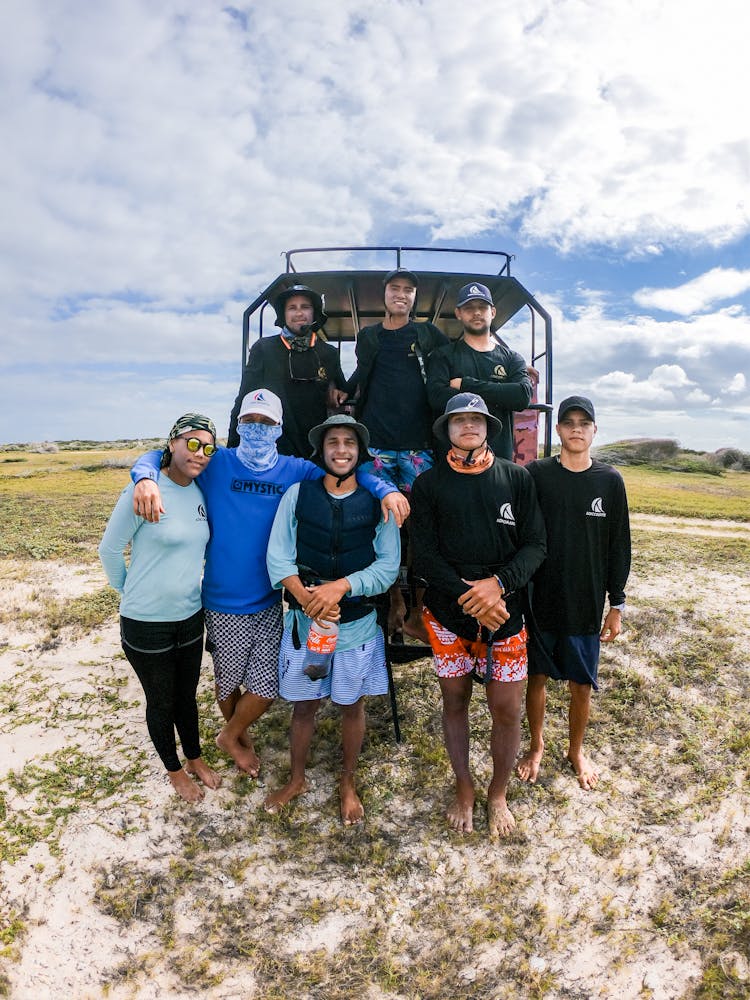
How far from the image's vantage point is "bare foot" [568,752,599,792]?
4103 millimetres

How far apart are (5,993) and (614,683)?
5130 mm

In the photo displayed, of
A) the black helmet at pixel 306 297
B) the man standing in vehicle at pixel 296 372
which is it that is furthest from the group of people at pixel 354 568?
the black helmet at pixel 306 297

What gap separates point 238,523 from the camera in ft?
11.6

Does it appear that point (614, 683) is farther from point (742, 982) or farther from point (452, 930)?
point (452, 930)

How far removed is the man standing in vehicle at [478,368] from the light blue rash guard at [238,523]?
1.01 meters

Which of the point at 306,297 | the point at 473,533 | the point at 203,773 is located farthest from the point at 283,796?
the point at 306,297

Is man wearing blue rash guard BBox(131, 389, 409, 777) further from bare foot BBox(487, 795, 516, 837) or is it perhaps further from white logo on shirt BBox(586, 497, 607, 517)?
bare foot BBox(487, 795, 516, 837)

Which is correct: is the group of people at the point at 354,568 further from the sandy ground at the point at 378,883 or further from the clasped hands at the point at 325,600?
the sandy ground at the point at 378,883

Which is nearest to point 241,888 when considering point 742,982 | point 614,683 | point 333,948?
point 333,948

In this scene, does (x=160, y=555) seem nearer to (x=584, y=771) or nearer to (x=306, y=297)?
(x=306, y=297)

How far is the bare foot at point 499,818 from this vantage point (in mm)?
3648

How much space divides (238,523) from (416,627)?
2.31 meters

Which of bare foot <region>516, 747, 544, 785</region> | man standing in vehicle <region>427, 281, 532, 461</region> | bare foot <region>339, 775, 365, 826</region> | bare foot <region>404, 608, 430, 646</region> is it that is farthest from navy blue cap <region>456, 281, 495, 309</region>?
bare foot <region>339, 775, 365, 826</region>

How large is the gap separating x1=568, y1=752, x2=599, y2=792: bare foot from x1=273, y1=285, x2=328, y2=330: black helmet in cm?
395
